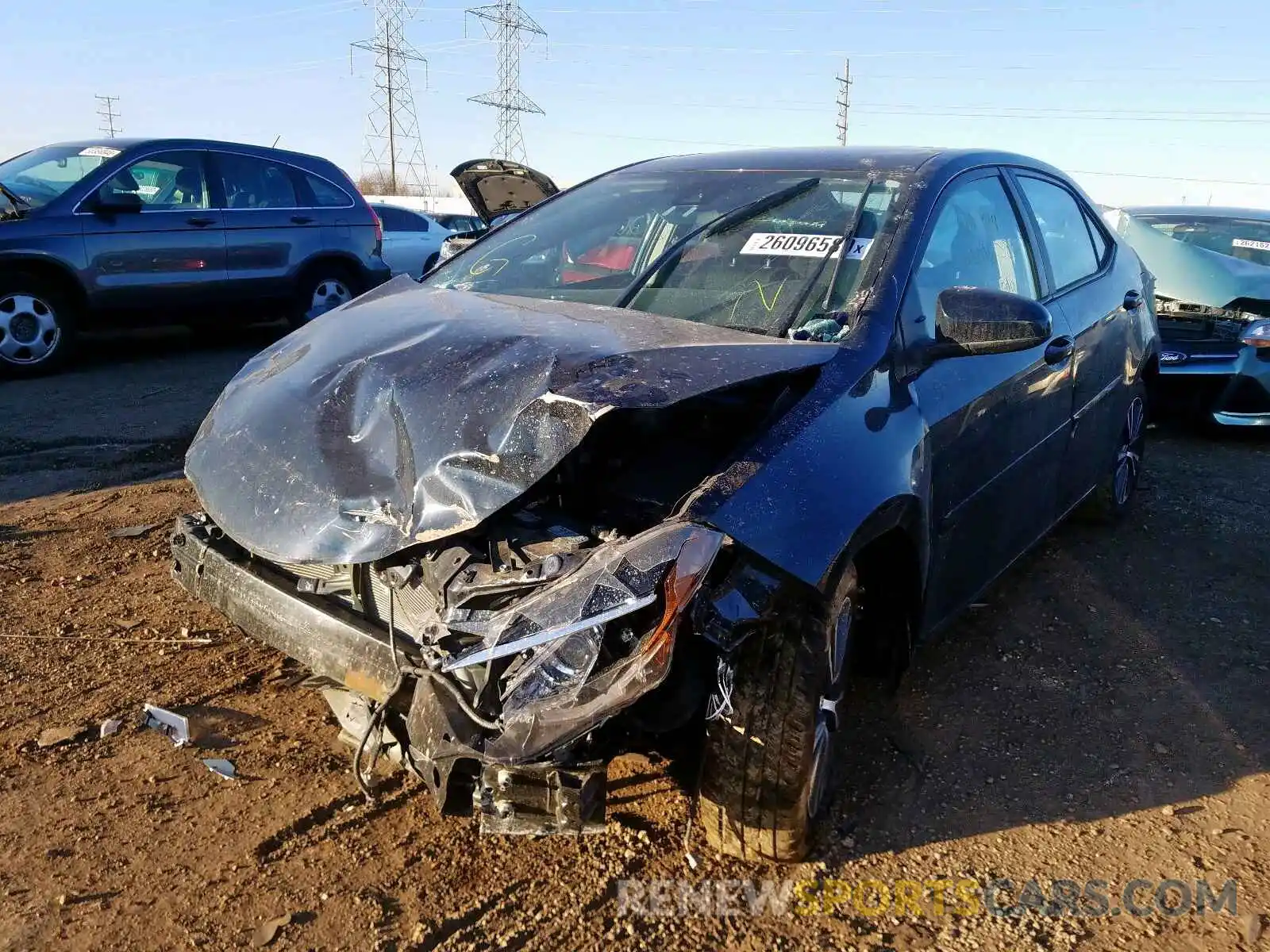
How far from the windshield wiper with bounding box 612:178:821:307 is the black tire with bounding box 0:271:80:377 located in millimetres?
5846

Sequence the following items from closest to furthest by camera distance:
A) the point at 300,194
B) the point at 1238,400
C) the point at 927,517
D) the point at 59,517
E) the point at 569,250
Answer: the point at 927,517, the point at 569,250, the point at 59,517, the point at 1238,400, the point at 300,194

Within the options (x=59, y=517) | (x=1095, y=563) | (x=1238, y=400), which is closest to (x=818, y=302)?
(x=1095, y=563)

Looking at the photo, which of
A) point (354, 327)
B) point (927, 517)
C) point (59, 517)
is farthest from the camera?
point (59, 517)

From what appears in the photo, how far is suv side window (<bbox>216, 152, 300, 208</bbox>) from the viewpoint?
8.25m

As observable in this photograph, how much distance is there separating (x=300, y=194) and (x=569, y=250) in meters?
6.09

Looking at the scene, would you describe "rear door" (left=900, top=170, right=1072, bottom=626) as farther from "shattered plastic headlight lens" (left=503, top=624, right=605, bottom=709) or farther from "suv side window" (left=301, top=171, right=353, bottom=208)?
"suv side window" (left=301, top=171, right=353, bottom=208)

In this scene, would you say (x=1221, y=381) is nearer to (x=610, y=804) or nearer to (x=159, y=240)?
(x=610, y=804)

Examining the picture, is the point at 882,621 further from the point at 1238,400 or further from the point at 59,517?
the point at 1238,400

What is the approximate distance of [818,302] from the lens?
2.82 metres

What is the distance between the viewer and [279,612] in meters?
2.49

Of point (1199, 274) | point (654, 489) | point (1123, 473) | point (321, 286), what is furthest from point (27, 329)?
point (1199, 274)

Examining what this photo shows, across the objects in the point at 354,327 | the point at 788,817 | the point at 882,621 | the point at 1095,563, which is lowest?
the point at 1095,563

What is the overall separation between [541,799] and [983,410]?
178cm

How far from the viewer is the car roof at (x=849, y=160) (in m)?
3.25
